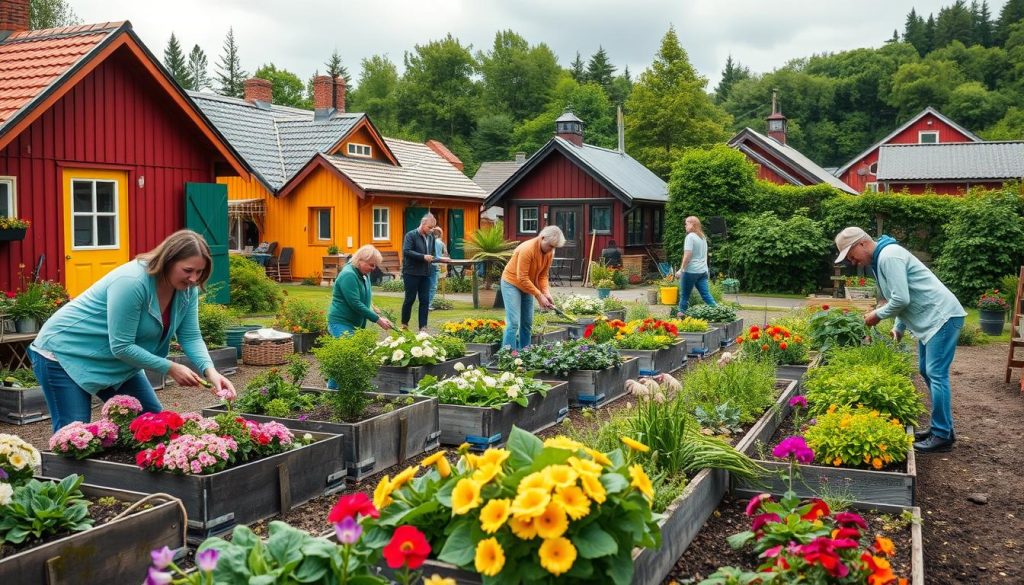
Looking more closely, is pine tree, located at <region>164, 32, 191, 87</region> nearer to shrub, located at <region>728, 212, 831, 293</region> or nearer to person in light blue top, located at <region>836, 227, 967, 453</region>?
shrub, located at <region>728, 212, 831, 293</region>

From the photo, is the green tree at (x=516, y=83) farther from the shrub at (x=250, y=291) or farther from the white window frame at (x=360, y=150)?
the shrub at (x=250, y=291)

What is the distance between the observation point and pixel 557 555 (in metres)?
2.51

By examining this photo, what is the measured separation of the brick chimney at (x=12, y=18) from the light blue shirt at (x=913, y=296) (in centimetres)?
1309

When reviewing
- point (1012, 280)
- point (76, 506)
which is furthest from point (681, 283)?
point (76, 506)

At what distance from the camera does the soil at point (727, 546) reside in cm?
393

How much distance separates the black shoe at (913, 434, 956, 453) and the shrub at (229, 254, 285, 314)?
11.9 metres

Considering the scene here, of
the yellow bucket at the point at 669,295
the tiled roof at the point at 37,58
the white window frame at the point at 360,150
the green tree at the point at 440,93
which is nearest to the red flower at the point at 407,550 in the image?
the tiled roof at the point at 37,58

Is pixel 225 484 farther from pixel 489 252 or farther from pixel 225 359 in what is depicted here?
pixel 489 252

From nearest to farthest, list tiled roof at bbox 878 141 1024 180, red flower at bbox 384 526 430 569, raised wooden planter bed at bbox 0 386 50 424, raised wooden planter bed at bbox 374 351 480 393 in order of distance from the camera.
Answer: red flower at bbox 384 526 430 569 < raised wooden planter bed at bbox 0 386 50 424 < raised wooden planter bed at bbox 374 351 480 393 < tiled roof at bbox 878 141 1024 180

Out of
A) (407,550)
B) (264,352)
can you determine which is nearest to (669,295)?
(264,352)

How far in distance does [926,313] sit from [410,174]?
2222 centimetres

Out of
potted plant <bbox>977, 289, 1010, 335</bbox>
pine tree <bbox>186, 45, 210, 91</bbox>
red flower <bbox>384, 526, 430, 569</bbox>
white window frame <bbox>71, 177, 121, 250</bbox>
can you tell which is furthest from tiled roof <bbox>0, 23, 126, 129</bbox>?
pine tree <bbox>186, 45, 210, 91</bbox>

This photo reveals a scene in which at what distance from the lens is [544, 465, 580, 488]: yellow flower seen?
8.42 ft

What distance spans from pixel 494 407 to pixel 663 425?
188cm
